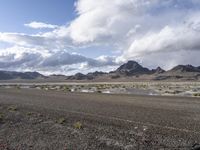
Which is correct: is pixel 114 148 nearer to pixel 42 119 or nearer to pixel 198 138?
pixel 198 138

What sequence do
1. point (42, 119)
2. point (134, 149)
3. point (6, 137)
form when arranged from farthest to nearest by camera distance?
1. point (42, 119)
2. point (6, 137)
3. point (134, 149)

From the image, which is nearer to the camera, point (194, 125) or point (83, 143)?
point (83, 143)

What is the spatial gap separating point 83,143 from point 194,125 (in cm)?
697

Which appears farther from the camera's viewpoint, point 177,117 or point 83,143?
point 177,117

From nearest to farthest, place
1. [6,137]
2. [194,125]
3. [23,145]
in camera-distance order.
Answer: [23,145]
[6,137]
[194,125]

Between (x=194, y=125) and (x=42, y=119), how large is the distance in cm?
859

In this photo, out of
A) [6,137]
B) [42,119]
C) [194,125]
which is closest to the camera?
[6,137]

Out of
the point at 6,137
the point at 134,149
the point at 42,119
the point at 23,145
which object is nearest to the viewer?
the point at 134,149

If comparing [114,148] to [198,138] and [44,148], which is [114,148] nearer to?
[44,148]

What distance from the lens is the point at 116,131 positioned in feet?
50.2

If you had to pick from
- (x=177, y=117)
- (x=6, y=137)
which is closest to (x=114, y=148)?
(x=6, y=137)

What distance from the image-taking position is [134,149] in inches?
467

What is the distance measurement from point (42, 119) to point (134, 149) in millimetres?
9032

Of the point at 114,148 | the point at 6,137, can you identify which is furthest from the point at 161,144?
the point at 6,137
